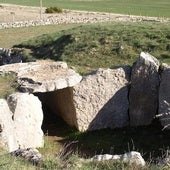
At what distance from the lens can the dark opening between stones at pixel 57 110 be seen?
54.9ft

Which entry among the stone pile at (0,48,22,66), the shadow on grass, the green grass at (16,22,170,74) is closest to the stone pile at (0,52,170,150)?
the shadow on grass

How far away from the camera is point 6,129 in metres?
13.5

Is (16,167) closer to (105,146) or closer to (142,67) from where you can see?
(105,146)

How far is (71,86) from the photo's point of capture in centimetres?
1598

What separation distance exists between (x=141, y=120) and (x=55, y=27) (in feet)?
79.0

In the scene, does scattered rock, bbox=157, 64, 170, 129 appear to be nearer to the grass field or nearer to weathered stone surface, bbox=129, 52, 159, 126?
weathered stone surface, bbox=129, 52, 159, 126

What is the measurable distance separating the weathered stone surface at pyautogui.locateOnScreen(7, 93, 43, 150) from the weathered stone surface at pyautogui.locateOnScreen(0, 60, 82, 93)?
70 centimetres

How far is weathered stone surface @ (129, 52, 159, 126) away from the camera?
16.5 m

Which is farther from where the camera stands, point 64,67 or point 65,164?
point 64,67

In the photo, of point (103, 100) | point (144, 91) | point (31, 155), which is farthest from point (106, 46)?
point (31, 155)

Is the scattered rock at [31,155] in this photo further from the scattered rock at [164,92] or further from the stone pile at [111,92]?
the scattered rock at [164,92]

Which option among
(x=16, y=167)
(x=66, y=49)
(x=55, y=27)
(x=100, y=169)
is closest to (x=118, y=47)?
(x=66, y=49)

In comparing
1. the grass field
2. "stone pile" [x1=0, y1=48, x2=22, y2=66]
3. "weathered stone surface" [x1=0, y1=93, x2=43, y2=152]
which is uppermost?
"weathered stone surface" [x1=0, y1=93, x2=43, y2=152]

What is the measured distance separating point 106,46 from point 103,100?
257 inches
